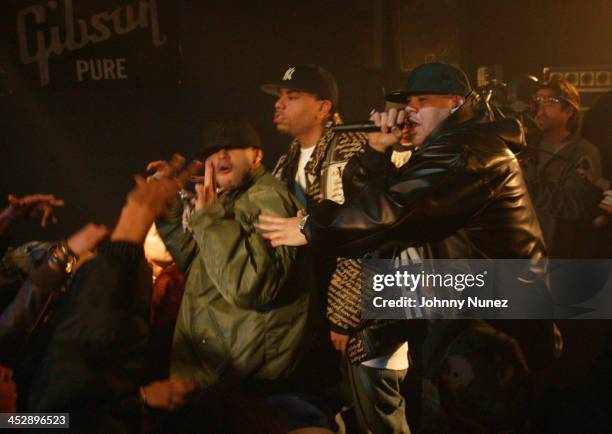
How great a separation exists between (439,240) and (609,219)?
A: 2.10ft

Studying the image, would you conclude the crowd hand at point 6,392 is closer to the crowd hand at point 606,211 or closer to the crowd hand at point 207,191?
the crowd hand at point 207,191

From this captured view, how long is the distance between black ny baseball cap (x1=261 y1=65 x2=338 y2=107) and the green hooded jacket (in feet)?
1.12

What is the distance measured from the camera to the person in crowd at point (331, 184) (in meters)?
2.26

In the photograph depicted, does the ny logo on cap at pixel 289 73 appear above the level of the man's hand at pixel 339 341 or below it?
above

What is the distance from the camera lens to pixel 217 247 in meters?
2.15

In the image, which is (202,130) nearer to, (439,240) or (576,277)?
(439,240)

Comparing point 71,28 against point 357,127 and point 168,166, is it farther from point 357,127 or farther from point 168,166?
point 357,127

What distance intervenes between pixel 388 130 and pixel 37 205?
126 centimetres

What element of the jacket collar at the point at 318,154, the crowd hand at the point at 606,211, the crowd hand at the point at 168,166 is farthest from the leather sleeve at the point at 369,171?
the crowd hand at the point at 606,211

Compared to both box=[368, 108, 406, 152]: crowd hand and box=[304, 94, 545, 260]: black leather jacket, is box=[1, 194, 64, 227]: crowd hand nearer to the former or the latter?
box=[304, 94, 545, 260]: black leather jacket

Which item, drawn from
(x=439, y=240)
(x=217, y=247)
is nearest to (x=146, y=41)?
(x=217, y=247)

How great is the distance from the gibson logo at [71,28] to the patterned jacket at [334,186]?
2.22ft

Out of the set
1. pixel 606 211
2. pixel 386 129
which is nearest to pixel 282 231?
pixel 386 129

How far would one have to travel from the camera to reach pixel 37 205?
96.9 inches
